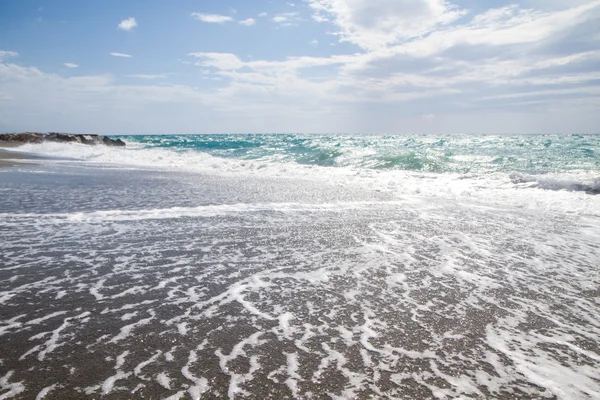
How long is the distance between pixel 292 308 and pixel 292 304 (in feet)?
0.35

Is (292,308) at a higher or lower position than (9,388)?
lower

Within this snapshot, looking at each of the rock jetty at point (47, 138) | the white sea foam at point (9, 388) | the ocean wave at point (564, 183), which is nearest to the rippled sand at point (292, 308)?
the white sea foam at point (9, 388)

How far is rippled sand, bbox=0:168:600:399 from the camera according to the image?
9.73 ft

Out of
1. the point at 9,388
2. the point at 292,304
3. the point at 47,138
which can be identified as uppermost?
the point at 47,138

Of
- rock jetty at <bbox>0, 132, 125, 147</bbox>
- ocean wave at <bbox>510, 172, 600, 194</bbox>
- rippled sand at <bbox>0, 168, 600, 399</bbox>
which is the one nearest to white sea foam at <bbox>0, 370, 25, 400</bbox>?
rippled sand at <bbox>0, 168, 600, 399</bbox>

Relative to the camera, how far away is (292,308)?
14.1ft

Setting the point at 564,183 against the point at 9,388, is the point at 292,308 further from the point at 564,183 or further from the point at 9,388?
the point at 564,183

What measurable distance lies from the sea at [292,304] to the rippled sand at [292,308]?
19 mm

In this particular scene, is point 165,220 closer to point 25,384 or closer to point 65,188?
point 25,384

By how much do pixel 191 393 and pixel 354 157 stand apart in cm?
3011

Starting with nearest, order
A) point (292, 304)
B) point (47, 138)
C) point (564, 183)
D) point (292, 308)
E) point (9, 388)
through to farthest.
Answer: point (9, 388) < point (292, 308) < point (292, 304) < point (564, 183) < point (47, 138)

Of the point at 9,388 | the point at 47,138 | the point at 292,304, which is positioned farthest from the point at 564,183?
the point at 47,138

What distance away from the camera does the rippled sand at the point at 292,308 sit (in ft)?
9.73

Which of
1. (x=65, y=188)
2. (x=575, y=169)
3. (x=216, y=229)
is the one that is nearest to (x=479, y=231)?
(x=216, y=229)
